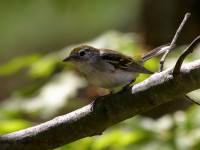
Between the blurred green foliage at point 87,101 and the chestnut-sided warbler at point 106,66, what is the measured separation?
0.18 metres

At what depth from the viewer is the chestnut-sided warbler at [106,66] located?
2984 millimetres

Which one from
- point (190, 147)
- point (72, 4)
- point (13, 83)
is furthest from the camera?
point (13, 83)

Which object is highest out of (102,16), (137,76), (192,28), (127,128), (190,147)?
(102,16)

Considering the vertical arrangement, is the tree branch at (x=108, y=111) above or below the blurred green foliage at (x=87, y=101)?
below

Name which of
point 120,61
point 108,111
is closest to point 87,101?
point 120,61

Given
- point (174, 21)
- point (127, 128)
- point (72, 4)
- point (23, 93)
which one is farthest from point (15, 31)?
point (127, 128)

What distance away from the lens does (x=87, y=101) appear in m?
3.60

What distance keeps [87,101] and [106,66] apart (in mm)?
608

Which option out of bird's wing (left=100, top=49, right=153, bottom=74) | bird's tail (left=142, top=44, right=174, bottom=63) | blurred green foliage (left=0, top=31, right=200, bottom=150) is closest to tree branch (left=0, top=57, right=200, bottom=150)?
blurred green foliage (left=0, top=31, right=200, bottom=150)

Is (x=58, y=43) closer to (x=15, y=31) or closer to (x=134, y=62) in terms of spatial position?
(x=15, y=31)

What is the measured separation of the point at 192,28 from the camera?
4902mm

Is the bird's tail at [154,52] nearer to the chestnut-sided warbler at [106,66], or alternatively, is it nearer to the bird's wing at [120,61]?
the chestnut-sided warbler at [106,66]

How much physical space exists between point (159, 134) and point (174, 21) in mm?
2286

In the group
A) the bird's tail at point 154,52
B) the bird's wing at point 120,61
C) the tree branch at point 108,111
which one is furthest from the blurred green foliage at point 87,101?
the tree branch at point 108,111
